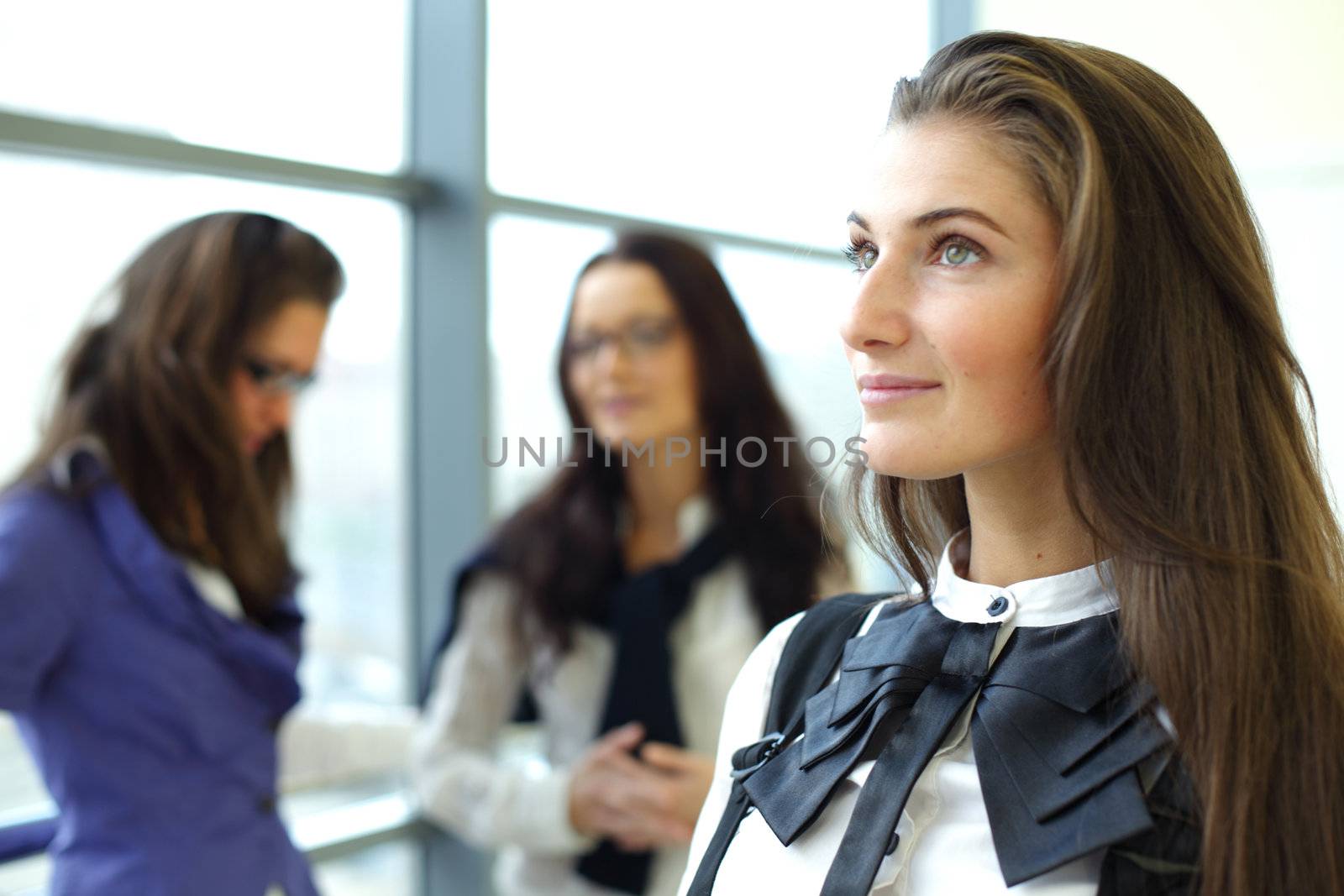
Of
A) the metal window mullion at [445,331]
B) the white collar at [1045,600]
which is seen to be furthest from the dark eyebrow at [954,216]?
the metal window mullion at [445,331]

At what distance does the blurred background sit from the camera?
2189mm

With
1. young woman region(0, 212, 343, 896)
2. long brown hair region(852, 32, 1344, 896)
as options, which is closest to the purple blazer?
young woman region(0, 212, 343, 896)

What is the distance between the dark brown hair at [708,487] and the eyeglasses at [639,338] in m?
0.04

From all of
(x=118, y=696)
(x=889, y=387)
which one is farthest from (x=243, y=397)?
(x=889, y=387)

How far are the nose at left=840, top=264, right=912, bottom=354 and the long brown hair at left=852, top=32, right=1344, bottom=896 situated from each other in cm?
12

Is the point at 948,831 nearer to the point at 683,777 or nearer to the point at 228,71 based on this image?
the point at 683,777

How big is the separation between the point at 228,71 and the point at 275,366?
858 mm

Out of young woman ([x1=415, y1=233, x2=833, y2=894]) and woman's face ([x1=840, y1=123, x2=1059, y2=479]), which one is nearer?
woman's face ([x1=840, y1=123, x2=1059, y2=479])

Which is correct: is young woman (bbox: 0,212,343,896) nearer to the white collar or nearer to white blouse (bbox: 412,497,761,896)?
white blouse (bbox: 412,497,761,896)

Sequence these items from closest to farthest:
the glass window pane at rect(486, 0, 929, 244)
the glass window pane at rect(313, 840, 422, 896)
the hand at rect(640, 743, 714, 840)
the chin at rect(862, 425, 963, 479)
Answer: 1. the chin at rect(862, 425, 963, 479)
2. the hand at rect(640, 743, 714, 840)
3. the glass window pane at rect(313, 840, 422, 896)
4. the glass window pane at rect(486, 0, 929, 244)

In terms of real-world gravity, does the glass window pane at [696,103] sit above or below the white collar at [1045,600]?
above

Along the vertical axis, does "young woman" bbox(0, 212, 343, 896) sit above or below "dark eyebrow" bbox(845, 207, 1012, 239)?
below

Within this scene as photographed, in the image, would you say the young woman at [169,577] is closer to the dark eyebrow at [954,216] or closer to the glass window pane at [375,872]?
the glass window pane at [375,872]

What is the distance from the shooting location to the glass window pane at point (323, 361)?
216cm
